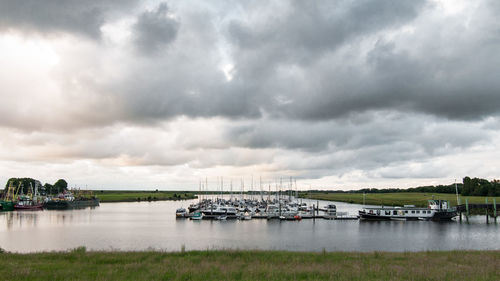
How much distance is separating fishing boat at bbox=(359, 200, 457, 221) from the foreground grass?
8332 cm

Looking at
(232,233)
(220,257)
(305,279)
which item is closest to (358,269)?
(305,279)

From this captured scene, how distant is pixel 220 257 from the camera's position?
99.3 feet

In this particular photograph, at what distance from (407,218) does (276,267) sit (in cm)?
9873

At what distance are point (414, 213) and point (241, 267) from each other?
100530 mm

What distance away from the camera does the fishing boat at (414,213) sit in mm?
109875

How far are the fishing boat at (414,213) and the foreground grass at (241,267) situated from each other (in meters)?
83.3

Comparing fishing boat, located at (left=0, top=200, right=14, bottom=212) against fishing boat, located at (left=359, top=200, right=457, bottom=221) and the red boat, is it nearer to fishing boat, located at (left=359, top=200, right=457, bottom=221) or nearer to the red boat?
the red boat

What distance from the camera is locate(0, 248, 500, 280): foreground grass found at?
21.8m

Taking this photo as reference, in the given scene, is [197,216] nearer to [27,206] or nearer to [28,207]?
[28,207]

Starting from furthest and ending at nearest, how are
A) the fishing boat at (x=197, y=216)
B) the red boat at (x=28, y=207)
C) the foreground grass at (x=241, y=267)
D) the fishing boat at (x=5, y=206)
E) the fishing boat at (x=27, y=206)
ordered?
the fishing boat at (x=27, y=206), the red boat at (x=28, y=207), the fishing boat at (x=5, y=206), the fishing boat at (x=197, y=216), the foreground grass at (x=241, y=267)

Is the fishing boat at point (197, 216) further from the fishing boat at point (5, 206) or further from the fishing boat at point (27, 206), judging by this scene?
the fishing boat at point (5, 206)

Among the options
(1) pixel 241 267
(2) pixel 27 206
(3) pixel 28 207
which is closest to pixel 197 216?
(3) pixel 28 207

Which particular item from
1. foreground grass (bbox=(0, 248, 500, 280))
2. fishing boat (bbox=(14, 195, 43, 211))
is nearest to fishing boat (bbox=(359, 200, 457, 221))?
foreground grass (bbox=(0, 248, 500, 280))

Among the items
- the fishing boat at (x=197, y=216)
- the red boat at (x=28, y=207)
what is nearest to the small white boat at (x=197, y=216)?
the fishing boat at (x=197, y=216)
